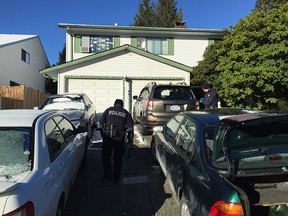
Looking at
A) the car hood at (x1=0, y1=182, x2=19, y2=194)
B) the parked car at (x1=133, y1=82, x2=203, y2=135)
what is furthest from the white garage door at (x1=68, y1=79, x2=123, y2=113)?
the car hood at (x1=0, y1=182, x2=19, y2=194)

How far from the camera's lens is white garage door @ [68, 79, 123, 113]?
1594 centimetres

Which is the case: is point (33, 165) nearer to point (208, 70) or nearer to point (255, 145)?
point (255, 145)

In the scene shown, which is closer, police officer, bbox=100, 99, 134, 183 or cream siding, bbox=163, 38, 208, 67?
police officer, bbox=100, 99, 134, 183

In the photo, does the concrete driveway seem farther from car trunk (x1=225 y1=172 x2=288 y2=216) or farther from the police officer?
car trunk (x1=225 y1=172 x2=288 y2=216)

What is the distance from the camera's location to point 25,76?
89.2ft

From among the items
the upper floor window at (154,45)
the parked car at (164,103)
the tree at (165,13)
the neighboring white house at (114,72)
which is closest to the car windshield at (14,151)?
the parked car at (164,103)

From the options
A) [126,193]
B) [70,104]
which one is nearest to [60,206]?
[126,193]

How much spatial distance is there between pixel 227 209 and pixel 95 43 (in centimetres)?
1781

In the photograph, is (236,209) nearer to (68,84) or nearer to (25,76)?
(68,84)

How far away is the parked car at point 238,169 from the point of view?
2.66 metres

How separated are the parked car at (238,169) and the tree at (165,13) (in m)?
43.9

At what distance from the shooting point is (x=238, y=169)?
9.52 ft

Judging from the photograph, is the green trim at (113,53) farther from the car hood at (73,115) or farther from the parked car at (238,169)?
the parked car at (238,169)

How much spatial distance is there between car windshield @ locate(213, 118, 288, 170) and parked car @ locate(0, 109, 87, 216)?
170 centimetres
